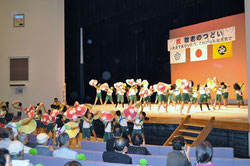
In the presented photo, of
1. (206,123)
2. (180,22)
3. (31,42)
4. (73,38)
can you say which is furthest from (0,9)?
(206,123)

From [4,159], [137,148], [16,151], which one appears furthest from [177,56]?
[4,159]

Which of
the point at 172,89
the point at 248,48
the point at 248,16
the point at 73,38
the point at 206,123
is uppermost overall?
the point at 73,38

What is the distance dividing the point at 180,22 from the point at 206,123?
7.01 m

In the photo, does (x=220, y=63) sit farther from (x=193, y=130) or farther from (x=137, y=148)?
(x=137, y=148)

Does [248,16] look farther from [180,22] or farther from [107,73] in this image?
[107,73]

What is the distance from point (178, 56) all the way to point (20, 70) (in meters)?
7.74

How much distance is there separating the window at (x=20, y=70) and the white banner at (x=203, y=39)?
707 centimetres

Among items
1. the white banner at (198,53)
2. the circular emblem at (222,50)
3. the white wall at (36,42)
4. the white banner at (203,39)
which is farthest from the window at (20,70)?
the circular emblem at (222,50)

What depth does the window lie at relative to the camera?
539 inches

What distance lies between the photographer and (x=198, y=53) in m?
13.2

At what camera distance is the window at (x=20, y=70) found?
13695 millimetres

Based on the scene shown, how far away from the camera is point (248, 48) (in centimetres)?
675

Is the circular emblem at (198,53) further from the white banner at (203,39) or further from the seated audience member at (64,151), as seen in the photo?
the seated audience member at (64,151)

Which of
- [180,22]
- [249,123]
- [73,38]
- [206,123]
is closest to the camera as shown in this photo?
[249,123]
